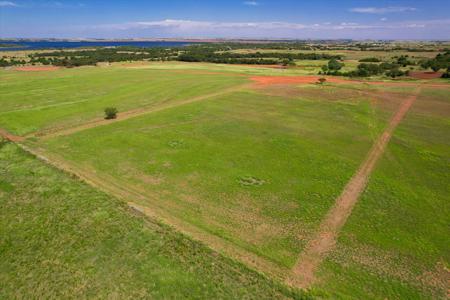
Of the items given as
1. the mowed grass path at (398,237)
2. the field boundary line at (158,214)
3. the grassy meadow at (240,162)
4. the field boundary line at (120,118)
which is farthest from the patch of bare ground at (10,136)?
the mowed grass path at (398,237)

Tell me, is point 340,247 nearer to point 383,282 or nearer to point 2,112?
point 383,282

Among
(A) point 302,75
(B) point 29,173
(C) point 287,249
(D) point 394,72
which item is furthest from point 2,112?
(D) point 394,72

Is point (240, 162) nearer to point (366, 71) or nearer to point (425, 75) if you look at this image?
point (366, 71)

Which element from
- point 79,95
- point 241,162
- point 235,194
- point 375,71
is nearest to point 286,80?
point 375,71

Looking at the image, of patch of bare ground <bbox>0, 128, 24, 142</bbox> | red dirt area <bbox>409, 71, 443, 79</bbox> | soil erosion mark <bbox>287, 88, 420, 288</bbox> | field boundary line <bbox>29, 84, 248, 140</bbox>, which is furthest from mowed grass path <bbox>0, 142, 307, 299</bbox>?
red dirt area <bbox>409, 71, 443, 79</bbox>

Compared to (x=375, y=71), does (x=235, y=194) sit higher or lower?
lower

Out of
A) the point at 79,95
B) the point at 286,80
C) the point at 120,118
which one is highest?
the point at 286,80

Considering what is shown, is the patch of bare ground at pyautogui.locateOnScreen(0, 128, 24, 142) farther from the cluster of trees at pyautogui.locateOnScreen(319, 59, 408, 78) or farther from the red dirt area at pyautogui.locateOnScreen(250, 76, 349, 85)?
the cluster of trees at pyautogui.locateOnScreen(319, 59, 408, 78)
